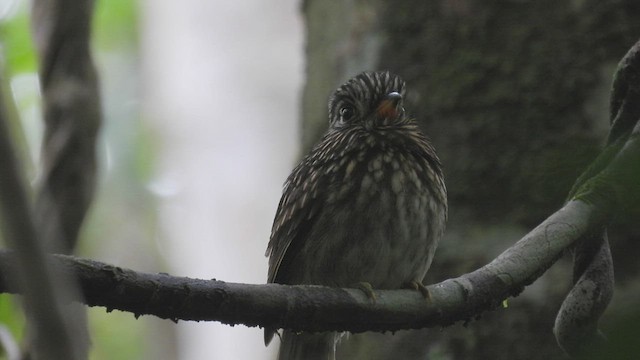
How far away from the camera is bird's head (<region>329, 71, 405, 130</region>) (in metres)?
3.40

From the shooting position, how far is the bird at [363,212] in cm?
295

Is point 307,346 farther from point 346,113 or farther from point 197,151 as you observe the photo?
point 197,151

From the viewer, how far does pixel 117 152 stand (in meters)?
7.93

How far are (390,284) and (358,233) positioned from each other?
0.19 meters

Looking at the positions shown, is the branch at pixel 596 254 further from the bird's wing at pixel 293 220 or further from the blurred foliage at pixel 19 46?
the blurred foliage at pixel 19 46

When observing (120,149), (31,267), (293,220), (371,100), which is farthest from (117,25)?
(31,267)

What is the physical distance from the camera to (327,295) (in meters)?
2.15

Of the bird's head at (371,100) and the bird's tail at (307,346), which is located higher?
the bird's head at (371,100)

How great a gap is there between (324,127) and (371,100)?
60 centimetres

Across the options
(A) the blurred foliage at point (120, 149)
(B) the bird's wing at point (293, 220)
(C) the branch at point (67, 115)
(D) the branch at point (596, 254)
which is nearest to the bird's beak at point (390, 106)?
(B) the bird's wing at point (293, 220)

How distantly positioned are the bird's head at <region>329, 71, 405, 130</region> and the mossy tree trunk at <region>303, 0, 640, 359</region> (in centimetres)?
22

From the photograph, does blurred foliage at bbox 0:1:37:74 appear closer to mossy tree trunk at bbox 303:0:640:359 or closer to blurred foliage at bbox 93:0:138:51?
blurred foliage at bbox 93:0:138:51

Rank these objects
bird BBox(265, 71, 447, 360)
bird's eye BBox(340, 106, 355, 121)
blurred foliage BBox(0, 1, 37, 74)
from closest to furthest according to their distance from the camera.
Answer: bird BBox(265, 71, 447, 360)
bird's eye BBox(340, 106, 355, 121)
blurred foliage BBox(0, 1, 37, 74)

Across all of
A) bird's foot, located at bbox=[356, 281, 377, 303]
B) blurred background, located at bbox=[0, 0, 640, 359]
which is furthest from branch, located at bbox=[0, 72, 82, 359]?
bird's foot, located at bbox=[356, 281, 377, 303]
